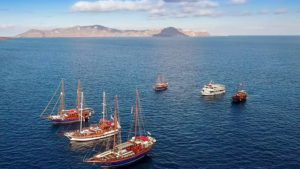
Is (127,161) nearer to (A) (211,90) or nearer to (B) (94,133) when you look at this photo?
(B) (94,133)

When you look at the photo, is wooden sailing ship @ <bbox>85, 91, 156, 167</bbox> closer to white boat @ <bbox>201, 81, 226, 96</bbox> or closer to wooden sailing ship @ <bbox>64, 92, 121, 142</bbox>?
wooden sailing ship @ <bbox>64, 92, 121, 142</bbox>

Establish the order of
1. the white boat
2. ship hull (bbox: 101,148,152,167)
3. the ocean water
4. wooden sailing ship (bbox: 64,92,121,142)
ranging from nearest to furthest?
1. ship hull (bbox: 101,148,152,167)
2. the ocean water
3. wooden sailing ship (bbox: 64,92,121,142)
4. the white boat

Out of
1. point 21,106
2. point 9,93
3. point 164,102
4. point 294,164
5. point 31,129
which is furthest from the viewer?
point 9,93

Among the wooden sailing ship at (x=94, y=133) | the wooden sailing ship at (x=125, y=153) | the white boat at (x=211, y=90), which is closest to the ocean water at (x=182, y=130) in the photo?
the wooden sailing ship at (x=94, y=133)

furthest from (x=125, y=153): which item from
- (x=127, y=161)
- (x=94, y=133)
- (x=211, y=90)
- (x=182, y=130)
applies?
(x=211, y=90)

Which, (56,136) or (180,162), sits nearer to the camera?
(180,162)

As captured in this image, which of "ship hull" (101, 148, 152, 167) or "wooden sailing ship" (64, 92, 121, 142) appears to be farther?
"wooden sailing ship" (64, 92, 121, 142)

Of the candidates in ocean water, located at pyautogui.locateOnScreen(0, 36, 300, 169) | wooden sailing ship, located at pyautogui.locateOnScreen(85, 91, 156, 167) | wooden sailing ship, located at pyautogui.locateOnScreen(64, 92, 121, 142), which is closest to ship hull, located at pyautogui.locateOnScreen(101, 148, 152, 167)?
wooden sailing ship, located at pyautogui.locateOnScreen(85, 91, 156, 167)

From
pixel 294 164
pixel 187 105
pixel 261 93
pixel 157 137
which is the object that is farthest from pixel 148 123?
pixel 261 93

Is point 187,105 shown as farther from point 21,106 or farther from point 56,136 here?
point 21,106

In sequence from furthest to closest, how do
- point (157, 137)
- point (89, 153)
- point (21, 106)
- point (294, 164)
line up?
point (21, 106), point (157, 137), point (89, 153), point (294, 164)

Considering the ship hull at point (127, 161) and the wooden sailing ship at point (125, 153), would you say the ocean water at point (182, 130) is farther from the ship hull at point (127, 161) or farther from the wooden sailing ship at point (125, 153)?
the wooden sailing ship at point (125, 153)
